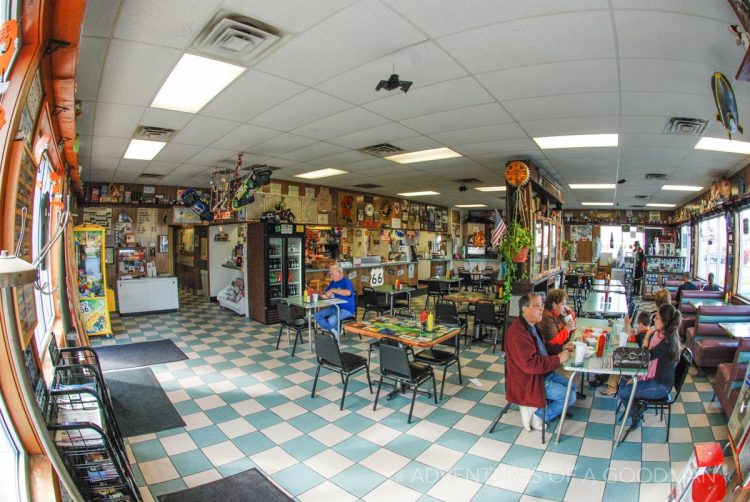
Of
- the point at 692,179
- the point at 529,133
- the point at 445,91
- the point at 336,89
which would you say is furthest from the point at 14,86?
the point at 692,179

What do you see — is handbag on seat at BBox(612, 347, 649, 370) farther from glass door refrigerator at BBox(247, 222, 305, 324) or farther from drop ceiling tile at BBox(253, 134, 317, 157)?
glass door refrigerator at BBox(247, 222, 305, 324)

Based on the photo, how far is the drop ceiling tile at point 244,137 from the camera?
4598 mm

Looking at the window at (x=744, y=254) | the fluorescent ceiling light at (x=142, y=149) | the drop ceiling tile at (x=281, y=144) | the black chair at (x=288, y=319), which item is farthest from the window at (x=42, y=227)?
the window at (x=744, y=254)

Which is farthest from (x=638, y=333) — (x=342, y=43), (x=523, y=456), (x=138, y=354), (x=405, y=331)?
(x=138, y=354)

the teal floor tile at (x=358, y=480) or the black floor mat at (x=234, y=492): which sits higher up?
the black floor mat at (x=234, y=492)

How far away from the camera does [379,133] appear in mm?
4758

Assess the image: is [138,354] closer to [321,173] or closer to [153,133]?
[153,133]

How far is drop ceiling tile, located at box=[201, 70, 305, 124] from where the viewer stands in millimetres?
3184

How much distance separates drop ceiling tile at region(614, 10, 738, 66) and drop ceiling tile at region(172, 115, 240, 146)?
12.7ft

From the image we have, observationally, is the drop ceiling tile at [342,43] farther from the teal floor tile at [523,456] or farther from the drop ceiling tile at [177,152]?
the teal floor tile at [523,456]

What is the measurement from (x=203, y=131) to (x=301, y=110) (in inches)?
62.7

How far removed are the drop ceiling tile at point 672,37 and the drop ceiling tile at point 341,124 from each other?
7.75 ft

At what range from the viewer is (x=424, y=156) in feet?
20.2

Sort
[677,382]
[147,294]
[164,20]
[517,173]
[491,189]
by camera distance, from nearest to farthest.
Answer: [164,20]
[677,382]
[517,173]
[147,294]
[491,189]
